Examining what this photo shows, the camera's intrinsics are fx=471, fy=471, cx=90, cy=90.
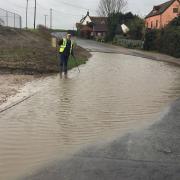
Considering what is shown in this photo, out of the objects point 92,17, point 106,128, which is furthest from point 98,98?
point 92,17

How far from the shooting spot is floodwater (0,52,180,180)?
7.27m

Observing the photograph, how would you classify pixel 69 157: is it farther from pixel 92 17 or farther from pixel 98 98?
pixel 92 17

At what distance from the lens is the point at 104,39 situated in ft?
268

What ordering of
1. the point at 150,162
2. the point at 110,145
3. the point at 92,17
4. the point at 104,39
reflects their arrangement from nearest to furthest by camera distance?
1. the point at 150,162
2. the point at 110,145
3. the point at 104,39
4. the point at 92,17

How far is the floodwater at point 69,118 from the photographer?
23.9 feet

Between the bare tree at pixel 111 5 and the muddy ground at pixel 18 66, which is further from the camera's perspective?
the bare tree at pixel 111 5

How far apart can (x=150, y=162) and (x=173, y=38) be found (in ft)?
116

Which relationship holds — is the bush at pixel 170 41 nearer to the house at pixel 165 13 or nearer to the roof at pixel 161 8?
the house at pixel 165 13

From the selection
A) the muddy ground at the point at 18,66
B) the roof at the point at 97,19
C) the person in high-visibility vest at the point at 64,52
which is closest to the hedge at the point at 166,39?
the muddy ground at the point at 18,66

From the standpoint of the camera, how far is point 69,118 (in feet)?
33.1

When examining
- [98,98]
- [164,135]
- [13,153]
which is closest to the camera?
[13,153]

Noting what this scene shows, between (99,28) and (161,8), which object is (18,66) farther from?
(99,28)

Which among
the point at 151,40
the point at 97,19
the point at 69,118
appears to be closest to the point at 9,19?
the point at 151,40

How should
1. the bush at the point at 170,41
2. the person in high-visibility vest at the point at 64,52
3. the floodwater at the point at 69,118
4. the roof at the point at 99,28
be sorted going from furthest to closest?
the roof at the point at 99,28 → the bush at the point at 170,41 → the person in high-visibility vest at the point at 64,52 → the floodwater at the point at 69,118
